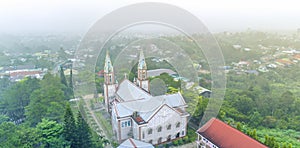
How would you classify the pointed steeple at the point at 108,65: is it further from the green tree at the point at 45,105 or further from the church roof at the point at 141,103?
the green tree at the point at 45,105

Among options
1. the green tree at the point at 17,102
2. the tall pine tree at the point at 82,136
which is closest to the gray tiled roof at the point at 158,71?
the green tree at the point at 17,102

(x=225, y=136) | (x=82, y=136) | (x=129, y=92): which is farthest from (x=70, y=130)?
(x=225, y=136)

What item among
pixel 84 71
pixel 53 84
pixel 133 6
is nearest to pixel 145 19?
pixel 133 6

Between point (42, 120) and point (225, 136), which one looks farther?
point (42, 120)

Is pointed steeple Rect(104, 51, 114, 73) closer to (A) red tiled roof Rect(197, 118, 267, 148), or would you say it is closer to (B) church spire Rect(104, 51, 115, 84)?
(B) church spire Rect(104, 51, 115, 84)

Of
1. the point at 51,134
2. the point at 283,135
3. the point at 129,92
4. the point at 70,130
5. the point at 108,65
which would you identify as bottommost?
the point at 283,135

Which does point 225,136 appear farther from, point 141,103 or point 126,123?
point 126,123
